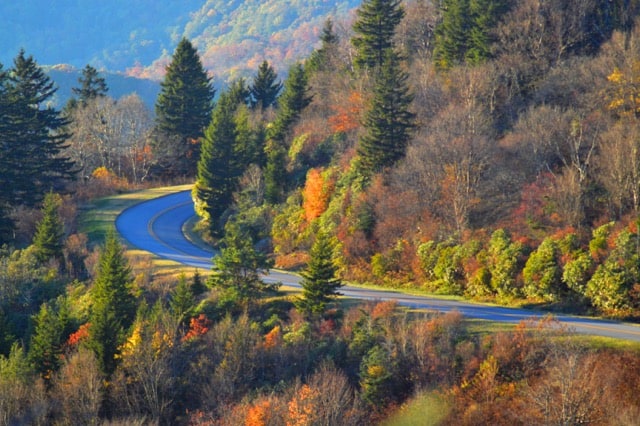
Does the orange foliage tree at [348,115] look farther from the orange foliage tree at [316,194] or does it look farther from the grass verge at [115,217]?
the grass verge at [115,217]

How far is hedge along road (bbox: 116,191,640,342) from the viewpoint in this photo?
94.2ft

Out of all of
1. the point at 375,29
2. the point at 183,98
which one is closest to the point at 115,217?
the point at 183,98

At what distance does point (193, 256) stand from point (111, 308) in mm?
12418

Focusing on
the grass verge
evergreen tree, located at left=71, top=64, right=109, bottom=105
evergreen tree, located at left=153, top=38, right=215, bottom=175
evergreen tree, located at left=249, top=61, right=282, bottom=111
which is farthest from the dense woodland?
evergreen tree, located at left=71, top=64, right=109, bottom=105

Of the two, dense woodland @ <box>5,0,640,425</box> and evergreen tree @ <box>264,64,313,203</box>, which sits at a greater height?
evergreen tree @ <box>264,64,313,203</box>

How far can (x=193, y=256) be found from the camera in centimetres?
4641

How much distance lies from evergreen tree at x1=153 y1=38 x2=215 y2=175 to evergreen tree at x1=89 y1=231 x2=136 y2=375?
126ft

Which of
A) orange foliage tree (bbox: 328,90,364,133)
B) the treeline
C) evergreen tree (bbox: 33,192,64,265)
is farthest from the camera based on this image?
orange foliage tree (bbox: 328,90,364,133)

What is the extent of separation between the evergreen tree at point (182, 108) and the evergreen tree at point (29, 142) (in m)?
12.9

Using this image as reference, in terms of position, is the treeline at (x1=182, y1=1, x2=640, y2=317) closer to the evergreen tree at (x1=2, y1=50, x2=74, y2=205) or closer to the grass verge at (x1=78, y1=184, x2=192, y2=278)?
the grass verge at (x1=78, y1=184, x2=192, y2=278)

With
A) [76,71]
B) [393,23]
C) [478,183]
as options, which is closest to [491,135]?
[478,183]

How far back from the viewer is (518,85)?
4812 centimetres

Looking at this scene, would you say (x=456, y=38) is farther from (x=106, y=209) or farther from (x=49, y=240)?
(x=49, y=240)

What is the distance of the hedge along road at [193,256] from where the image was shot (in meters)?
28.7
